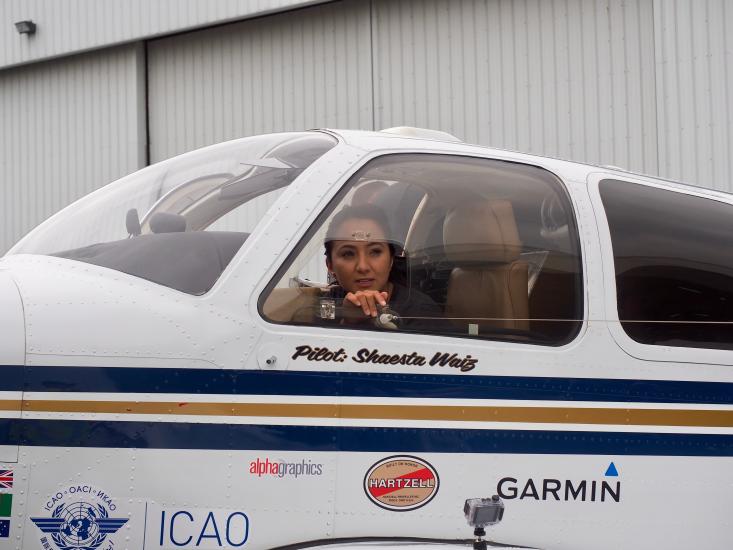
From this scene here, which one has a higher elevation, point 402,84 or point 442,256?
point 402,84

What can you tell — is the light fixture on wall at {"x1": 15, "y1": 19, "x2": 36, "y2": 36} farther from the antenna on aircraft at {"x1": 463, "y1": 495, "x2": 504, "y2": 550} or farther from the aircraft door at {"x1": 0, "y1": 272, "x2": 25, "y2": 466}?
the antenna on aircraft at {"x1": 463, "y1": 495, "x2": 504, "y2": 550}

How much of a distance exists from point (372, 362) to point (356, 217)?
596 millimetres

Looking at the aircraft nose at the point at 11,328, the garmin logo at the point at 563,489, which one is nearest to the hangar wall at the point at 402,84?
the garmin logo at the point at 563,489

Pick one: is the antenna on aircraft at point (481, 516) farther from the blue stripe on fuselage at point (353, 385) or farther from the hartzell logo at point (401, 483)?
the blue stripe on fuselage at point (353, 385)

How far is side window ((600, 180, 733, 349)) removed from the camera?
12.4 ft

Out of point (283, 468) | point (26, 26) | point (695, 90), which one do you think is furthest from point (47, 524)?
point (26, 26)

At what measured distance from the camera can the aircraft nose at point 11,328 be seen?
324cm

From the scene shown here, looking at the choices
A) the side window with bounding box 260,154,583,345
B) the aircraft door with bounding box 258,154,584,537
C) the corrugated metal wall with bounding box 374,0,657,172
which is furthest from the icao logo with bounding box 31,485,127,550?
the corrugated metal wall with bounding box 374,0,657,172

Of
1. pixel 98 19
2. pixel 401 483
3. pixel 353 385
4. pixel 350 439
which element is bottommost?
pixel 401 483

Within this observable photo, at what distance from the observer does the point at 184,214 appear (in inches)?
156

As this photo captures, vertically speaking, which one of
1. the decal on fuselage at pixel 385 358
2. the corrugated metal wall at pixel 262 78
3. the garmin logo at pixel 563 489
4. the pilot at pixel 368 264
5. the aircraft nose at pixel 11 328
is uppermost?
the corrugated metal wall at pixel 262 78

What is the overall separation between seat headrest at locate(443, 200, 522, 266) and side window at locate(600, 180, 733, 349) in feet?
1.41

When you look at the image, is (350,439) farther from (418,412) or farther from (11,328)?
(11,328)

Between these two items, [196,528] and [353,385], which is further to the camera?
[353,385]
